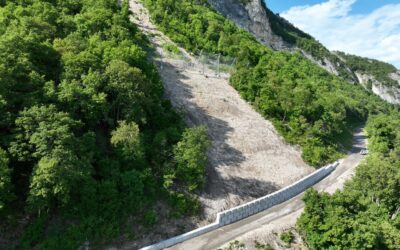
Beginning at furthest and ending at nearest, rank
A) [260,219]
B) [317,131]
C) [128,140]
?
1. [317,131]
2. [260,219]
3. [128,140]

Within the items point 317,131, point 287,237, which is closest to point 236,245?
point 287,237

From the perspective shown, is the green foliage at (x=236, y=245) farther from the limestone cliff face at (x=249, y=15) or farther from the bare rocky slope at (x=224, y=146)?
the limestone cliff face at (x=249, y=15)

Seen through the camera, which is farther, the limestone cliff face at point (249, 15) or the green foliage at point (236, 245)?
the limestone cliff face at point (249, 15)

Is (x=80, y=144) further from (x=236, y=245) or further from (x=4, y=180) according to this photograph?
(x=236, y=245)

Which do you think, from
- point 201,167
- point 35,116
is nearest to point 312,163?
point 201,167

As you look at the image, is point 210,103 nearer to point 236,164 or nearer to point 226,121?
point 226,121

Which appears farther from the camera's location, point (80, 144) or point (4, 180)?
point (80, 144)

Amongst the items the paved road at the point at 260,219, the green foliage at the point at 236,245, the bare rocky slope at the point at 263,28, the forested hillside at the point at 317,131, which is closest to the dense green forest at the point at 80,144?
the paved road at the point at 260,219
